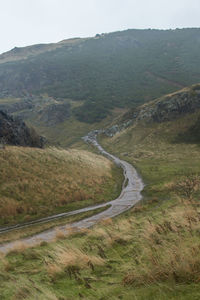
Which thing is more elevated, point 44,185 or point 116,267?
point 116,267

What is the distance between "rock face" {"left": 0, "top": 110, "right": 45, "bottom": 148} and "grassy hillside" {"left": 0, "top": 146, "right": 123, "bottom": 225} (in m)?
7.44

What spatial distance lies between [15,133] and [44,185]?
67.9ft

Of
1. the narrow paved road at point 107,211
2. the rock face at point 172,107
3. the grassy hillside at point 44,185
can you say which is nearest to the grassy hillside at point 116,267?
the narrow paved road at point 107,211

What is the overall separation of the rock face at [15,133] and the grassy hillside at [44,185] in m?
7.44

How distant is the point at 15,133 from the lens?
154ft

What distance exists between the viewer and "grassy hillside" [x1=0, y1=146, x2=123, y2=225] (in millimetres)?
24406

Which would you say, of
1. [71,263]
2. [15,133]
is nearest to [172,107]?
[15,133]

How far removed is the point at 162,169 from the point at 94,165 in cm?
1278

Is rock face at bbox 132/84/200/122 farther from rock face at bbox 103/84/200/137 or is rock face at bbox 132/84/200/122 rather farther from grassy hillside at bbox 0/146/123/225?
grassy hillside at bbox 0/146/123/225

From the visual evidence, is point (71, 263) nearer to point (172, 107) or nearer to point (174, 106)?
point (172, 107)

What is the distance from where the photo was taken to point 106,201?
1185 inches

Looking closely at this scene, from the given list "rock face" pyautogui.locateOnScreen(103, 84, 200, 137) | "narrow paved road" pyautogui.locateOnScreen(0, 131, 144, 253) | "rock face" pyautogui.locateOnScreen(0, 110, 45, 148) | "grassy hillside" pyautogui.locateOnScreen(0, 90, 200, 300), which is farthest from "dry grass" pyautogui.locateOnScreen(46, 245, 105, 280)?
"rock face" pyautogui.locateOnScreen(103, 84, 200, 137)

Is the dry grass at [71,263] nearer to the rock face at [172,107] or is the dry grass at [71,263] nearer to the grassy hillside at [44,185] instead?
the grassy hillside at [44,185]

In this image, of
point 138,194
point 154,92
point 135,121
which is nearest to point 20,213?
point 138,194
